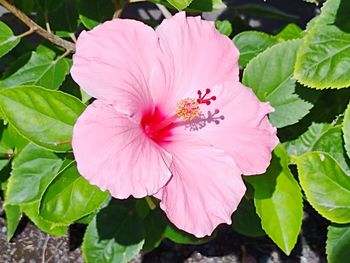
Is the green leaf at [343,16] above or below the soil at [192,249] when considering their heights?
above

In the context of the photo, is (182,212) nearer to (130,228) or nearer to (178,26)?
(178,26)

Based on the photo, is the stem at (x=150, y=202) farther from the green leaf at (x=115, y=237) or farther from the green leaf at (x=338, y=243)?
the green leaf at (x=338, y=243)

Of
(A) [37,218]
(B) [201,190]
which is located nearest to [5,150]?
(A) [37,218]

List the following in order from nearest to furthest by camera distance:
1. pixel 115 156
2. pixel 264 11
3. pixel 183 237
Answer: pixel 115 156, pixel 183 237, pixel 264 11

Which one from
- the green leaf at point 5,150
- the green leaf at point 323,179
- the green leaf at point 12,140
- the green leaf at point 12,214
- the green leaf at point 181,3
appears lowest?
the green leaf at point 12,214

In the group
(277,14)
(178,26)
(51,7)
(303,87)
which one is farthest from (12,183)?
(277,14)

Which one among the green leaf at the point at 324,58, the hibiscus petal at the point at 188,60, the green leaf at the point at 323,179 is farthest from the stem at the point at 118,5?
the green leaf at the point at 323,179

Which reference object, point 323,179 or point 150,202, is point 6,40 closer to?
point 150,202
